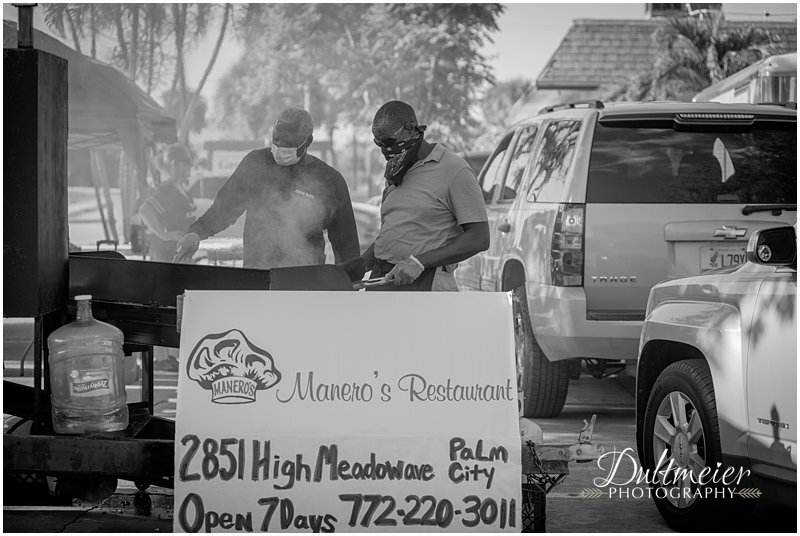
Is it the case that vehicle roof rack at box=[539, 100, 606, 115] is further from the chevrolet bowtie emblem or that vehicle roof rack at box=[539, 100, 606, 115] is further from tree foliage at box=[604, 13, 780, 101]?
tree foliage at box=[604, 13, 780, 101]

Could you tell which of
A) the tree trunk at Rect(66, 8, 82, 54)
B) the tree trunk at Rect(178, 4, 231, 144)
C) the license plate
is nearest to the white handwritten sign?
the license plate

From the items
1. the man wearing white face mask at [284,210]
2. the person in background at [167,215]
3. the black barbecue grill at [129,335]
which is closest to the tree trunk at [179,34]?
the person in background at [167,215]

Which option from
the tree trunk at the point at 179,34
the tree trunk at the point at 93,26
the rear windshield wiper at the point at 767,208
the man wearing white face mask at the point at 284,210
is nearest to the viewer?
the man wearing white face mask at the point at 284,210

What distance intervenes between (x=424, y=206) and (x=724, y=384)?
158cm

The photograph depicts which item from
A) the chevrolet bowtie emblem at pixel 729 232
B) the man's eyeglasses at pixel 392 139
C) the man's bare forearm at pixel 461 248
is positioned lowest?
the man's bare forearm at pixel 461 248

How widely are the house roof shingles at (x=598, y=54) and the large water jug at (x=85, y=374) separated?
28146mm

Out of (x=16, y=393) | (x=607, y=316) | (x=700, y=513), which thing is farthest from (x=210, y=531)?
(x=607, y=316)

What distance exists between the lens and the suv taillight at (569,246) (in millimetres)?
6082

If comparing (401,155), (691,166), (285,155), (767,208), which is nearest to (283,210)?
(285,155)

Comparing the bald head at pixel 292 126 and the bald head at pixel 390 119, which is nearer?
the bald head at pixel 390 119

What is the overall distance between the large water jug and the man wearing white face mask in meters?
1.31

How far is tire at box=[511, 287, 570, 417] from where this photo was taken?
22.0 feet

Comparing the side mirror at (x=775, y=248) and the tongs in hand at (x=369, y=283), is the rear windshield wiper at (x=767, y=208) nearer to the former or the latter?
the side mirror at (x=775, y=248)

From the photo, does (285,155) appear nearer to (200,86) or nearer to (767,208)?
(767,208)
